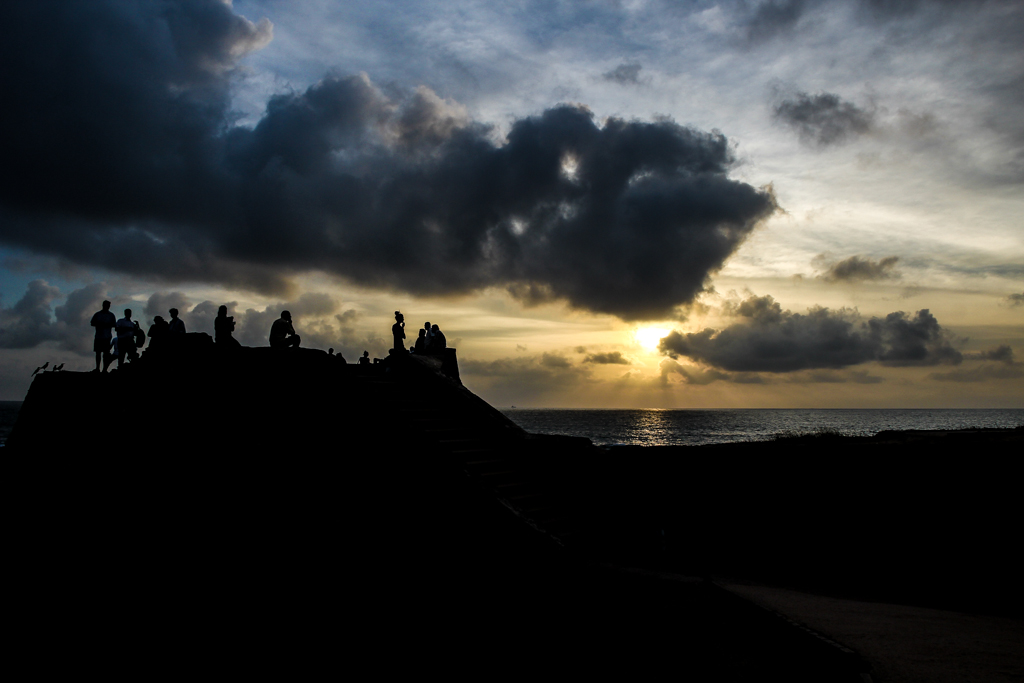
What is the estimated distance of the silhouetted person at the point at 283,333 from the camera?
1301 centimetres

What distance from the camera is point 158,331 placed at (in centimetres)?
1562

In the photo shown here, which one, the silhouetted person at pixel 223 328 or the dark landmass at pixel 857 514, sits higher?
the silhouetted person at pixel 223 328

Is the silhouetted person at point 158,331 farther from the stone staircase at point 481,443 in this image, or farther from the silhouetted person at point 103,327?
the stone staircase at point 481,443

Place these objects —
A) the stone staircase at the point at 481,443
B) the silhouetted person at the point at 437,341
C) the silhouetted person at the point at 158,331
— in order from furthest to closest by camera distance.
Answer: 1. the silhouetted person at the point at 437,341
2. the silhouetted person at the point at 158,331
3. the stone staircase at the point at 481,443

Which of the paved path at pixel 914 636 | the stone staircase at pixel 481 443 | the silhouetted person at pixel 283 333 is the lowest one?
the paved path at pixel 914 636

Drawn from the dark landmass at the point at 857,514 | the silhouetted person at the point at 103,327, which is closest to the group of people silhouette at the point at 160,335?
the silhouetted person at the point at 103,327

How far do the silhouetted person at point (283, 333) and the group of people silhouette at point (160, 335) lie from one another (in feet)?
0.44

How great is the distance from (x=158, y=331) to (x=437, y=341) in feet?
26.6

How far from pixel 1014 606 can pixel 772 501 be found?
3.35 metres

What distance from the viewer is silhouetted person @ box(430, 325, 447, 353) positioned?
16.8m

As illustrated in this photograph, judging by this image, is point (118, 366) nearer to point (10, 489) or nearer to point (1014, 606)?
point (10, 489)

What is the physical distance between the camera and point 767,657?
6.09 metres

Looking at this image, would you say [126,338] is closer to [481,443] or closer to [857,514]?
[481,443]

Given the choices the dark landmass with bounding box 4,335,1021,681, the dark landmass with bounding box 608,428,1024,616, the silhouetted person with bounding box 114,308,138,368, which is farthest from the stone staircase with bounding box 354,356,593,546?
the silhouetted person with bounding box 114,308,138,368
